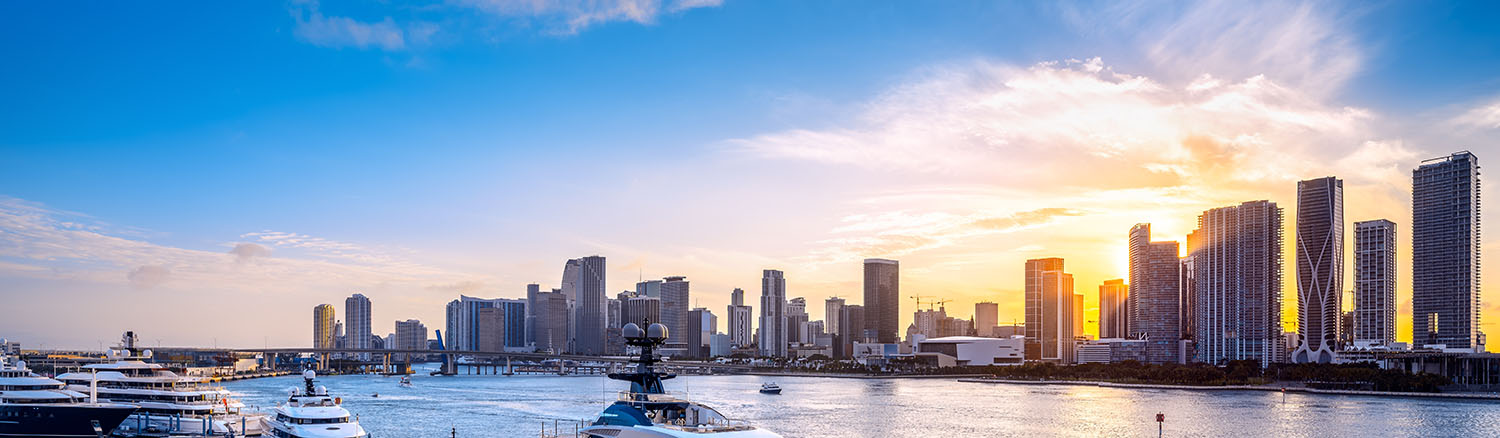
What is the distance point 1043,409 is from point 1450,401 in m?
62.9

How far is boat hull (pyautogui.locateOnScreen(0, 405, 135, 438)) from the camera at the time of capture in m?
51.4

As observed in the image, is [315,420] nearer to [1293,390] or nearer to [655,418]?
[655,418]

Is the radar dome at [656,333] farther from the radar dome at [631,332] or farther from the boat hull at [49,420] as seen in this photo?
the boat hull at [49,420]

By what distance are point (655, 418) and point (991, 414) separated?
7999 centimetres

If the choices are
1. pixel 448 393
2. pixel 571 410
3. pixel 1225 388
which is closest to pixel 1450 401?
pixel 1225 388

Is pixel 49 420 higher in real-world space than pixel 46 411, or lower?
lower

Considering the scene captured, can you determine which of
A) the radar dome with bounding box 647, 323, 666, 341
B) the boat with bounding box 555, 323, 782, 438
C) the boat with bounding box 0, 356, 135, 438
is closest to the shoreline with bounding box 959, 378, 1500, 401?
the radar dome with bounding box 647, 323, 666, 341

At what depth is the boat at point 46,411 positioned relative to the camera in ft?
169

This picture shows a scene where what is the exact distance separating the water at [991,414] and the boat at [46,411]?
23.3 metres

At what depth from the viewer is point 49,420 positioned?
2036 inches

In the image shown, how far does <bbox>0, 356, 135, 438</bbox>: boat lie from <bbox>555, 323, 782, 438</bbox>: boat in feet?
106

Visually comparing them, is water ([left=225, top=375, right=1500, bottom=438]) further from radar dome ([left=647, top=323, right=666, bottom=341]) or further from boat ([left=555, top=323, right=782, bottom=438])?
boat ([left=555, top=323, right=782, bottom=438])

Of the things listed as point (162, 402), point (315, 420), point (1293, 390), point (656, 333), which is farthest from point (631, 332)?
point (1293, 390)

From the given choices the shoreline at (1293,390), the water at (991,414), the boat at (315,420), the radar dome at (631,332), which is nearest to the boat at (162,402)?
the boat at (315,420)
